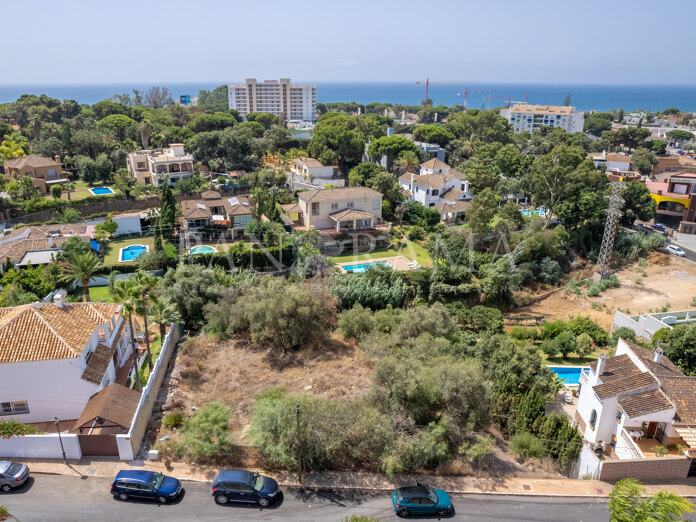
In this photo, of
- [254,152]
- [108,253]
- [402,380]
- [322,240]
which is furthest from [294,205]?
[402,380]

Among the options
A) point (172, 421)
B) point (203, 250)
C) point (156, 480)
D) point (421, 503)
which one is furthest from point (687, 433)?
point (203, 250)

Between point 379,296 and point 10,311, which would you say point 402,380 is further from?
point 10,311

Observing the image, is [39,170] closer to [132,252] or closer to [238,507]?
[132,252]

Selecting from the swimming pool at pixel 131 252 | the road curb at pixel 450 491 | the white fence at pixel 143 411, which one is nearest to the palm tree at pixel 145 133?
the swimming pool at pixel 131 252

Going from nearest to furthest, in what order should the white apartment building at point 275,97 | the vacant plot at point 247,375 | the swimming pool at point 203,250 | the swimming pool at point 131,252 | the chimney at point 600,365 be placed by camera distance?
the chimney at point 600,365 < the vacant plot at point 247,375 < the swimming pool at point 131,252 < the swimming pool at point 203,250 < the white apartment building at point 275,97

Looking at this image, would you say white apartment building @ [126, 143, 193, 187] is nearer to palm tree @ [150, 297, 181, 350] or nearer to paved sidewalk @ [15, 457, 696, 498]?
palm tree @ [150, 297, 181, 350]

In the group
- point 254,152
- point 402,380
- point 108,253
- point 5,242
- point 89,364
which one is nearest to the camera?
point 402,380

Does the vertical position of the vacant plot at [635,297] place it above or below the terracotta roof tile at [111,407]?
below

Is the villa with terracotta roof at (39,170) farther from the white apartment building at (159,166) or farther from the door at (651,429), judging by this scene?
the door at (651,429)

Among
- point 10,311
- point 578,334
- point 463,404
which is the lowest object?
point 578,334
